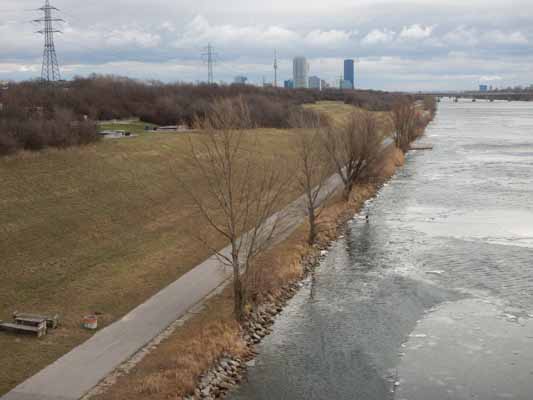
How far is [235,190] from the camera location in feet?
99.8

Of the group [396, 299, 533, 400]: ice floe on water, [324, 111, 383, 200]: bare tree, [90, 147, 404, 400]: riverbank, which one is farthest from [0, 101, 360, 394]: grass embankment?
[396, 299, 533, 400]: ice floe on water

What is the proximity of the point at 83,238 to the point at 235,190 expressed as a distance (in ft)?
33.8

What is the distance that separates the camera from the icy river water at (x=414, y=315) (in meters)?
13.8

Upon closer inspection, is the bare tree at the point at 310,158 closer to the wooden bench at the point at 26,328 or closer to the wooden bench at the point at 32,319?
the wooden bench at the point at 32,319

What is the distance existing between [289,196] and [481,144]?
4275cm

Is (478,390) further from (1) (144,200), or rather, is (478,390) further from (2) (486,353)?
(1) (144,200)

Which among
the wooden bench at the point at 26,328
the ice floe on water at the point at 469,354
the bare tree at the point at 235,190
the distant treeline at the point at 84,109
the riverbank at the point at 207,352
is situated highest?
the distant treeline at the point at 84,109

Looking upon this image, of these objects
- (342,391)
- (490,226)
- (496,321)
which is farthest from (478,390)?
(490,226)

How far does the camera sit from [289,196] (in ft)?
108

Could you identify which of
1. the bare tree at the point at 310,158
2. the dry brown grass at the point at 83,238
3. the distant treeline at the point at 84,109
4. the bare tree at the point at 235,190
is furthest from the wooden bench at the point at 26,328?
the distant treeline at the point at 84,109

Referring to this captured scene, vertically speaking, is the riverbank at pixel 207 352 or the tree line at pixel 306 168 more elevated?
the tree line at pixel 306 168

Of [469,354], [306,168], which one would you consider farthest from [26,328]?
[306,168]

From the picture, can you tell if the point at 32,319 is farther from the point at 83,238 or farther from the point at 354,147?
the point at 354,147

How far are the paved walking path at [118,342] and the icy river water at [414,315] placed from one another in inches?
101
